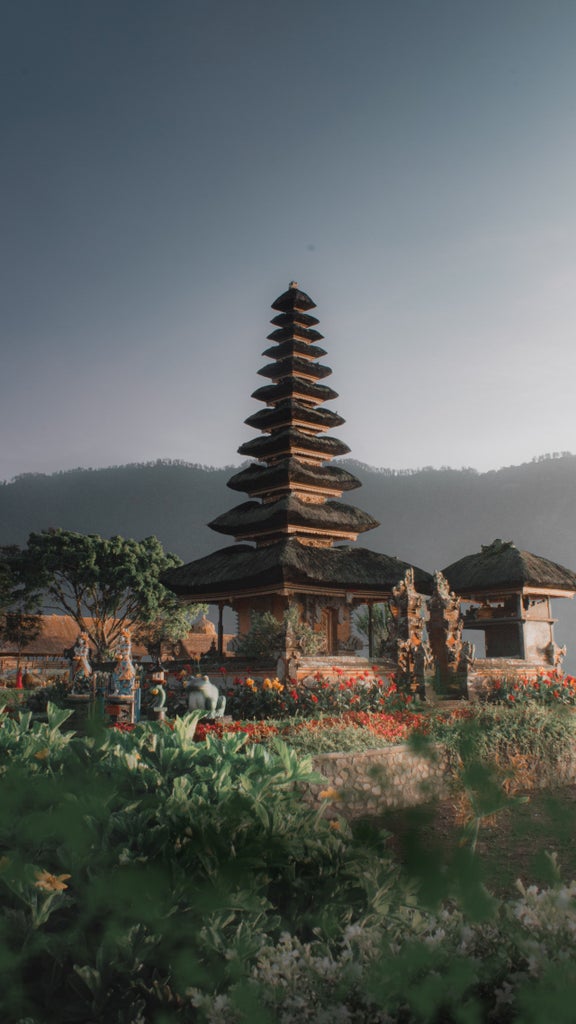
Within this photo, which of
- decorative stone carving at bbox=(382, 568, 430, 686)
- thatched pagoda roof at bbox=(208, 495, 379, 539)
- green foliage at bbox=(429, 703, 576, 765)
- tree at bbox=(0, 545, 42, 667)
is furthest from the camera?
tree at bbox=(0, 545, 42, 667)

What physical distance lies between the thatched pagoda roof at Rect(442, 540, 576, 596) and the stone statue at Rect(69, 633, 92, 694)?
1259 centimetres

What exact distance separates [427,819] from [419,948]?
26.0 inches

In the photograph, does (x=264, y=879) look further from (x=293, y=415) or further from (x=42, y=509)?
(x=42, y=509)

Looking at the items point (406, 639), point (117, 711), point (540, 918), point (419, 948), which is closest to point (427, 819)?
point (419, 948)

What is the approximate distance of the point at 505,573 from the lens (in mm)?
25031

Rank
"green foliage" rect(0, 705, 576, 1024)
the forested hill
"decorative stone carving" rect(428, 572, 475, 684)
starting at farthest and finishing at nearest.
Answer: the forested hill < "decorative stone carving" rect(428, 572, 475, 684) < "green foliage" rect(0, 705, 576, 1024)

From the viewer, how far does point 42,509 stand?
5807 inches

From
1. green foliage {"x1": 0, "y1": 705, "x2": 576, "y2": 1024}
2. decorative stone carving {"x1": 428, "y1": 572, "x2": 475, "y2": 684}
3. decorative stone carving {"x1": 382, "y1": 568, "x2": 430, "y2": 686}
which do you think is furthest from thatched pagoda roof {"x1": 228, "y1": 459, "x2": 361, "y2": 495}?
green foliage {"x1": 0, "y1": 705, "x2": 576, "y2": 1024}

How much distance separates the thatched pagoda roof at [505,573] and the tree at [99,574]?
17965 millimetres

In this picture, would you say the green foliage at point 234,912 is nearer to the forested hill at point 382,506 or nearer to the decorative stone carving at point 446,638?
the decorative stone carving at point 446,638

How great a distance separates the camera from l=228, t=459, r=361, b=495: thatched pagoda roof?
28.0m

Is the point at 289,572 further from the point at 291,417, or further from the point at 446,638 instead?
the point at 291,417

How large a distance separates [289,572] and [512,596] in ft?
25.6

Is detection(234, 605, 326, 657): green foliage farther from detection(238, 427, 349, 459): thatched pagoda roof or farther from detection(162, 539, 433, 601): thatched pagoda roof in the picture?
detection(238, 427, 349, 459): thatched pagoda roof
